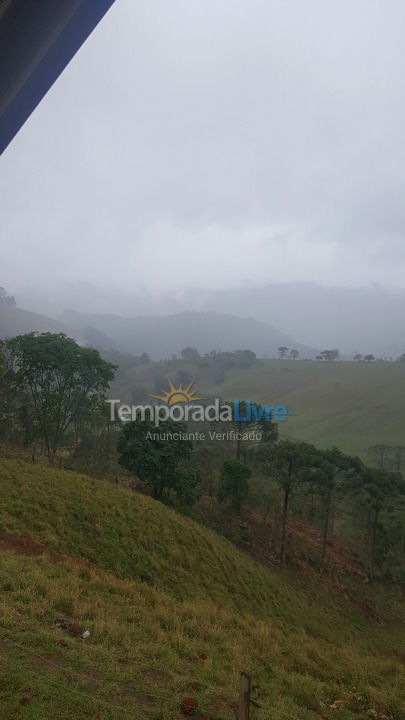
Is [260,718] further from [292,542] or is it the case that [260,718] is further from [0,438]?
[0,438]

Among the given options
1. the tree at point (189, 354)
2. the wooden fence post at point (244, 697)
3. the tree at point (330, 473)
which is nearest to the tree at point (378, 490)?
the tree at point (330, 473)

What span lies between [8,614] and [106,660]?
1803 mm

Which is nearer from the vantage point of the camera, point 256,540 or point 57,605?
point 57,605

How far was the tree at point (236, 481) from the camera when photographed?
2223 centimetres

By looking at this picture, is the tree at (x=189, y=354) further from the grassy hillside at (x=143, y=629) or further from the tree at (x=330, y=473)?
the grassy hillside at (x=143, y=629)

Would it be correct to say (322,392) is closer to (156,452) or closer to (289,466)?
(289,466)

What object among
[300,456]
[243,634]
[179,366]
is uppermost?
[179,366]

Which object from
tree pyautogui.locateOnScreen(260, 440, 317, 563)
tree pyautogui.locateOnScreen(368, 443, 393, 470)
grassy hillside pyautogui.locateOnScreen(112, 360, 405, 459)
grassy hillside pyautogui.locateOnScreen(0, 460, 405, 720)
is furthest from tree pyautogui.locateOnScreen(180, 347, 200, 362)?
grassy hillside pyautogui.locateOnScreen(0, 460, 405, 720)

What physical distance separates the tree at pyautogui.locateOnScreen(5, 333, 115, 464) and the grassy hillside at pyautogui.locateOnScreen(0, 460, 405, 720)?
7187mm

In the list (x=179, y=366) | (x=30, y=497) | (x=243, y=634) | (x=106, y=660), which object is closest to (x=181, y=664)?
(x=106, y=660)

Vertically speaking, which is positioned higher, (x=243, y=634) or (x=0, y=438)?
(x=0, y=438)

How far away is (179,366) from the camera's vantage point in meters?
137

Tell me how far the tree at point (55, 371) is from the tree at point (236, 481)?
893cm

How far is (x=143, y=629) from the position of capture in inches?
264
